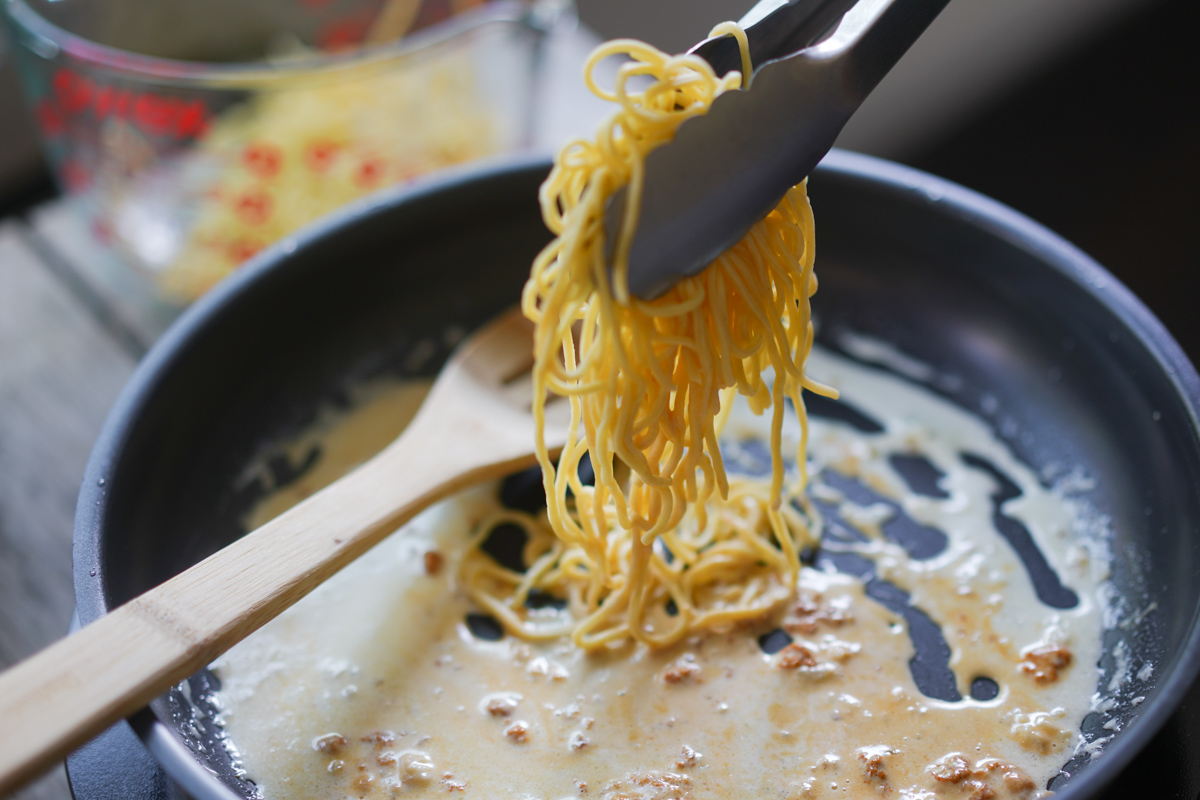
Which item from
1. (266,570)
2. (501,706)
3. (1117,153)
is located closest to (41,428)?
(266,570)

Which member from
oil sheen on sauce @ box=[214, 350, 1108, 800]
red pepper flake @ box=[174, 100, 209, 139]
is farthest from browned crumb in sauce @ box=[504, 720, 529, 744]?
red pepper flake @ box=[174, 100, 209, 139]

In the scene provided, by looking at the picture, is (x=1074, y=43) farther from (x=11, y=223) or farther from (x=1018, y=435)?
(x=11, y=223)

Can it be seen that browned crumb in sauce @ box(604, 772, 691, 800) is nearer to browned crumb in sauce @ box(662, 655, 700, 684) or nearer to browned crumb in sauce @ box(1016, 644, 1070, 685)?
browned crumb in sauce @ box(662, 655, 700, 684)

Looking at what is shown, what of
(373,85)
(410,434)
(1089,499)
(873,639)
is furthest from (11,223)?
(1089,499)

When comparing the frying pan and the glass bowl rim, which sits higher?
the glass bowl rim

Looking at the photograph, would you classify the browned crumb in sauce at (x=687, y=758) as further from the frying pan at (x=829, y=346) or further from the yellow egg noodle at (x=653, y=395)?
the frying pan at (x=829, y=346)
